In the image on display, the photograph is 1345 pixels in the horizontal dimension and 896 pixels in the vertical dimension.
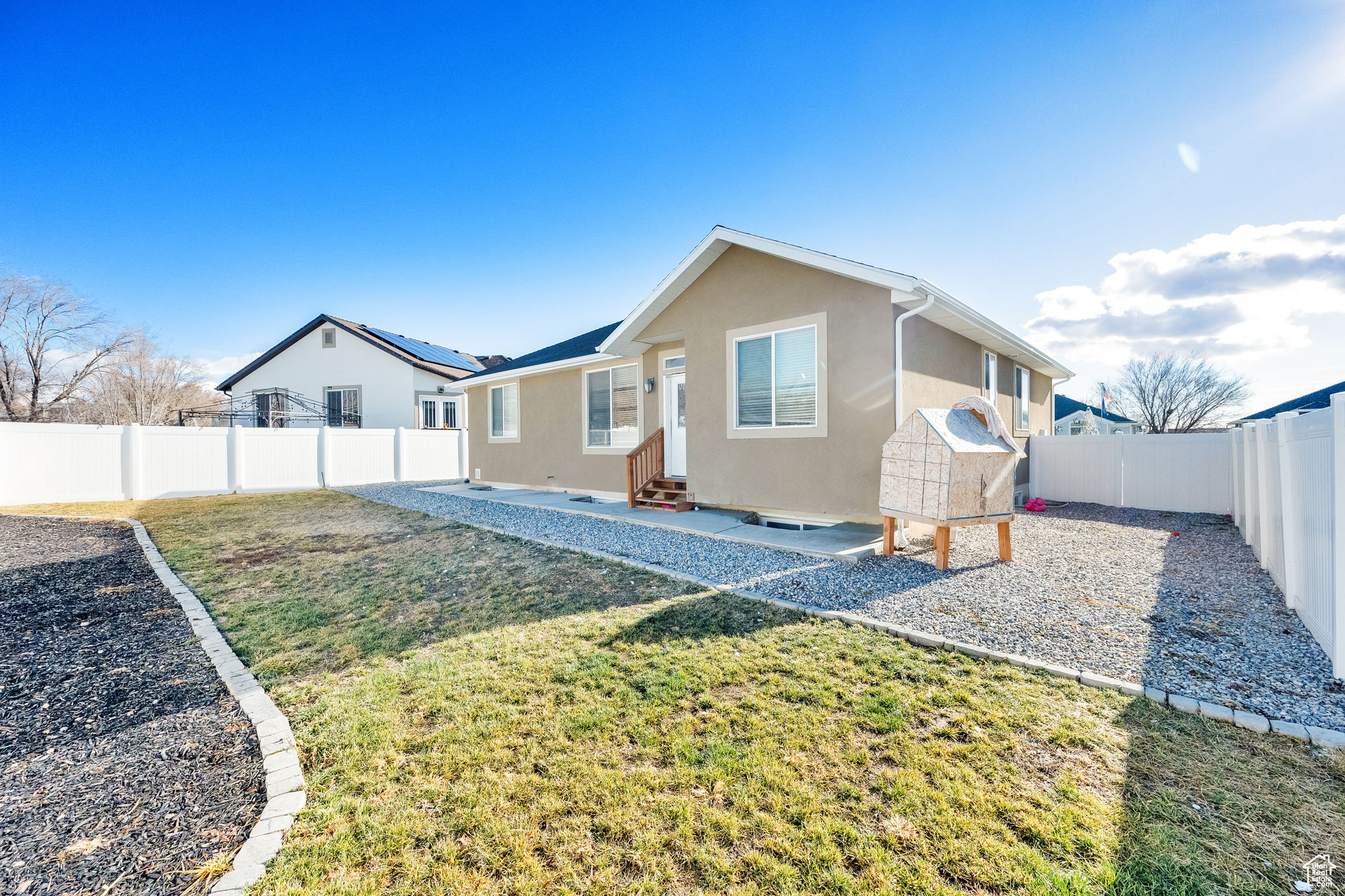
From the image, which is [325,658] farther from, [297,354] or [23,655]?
[297,354]

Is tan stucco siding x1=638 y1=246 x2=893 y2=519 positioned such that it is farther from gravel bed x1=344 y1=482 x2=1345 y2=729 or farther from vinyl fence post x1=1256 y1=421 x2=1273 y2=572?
vinyl fence post x1=1256 y1=421 x2=1273 y2=572

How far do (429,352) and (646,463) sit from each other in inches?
744

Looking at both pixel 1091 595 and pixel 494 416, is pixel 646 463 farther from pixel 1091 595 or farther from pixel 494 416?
pixel 1091 595

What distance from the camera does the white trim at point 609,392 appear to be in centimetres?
1077

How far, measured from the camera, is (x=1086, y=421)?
93.0 feet

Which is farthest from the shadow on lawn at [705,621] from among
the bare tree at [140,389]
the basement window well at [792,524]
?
the bare tree at [140,389]

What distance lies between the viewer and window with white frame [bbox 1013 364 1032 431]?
1294 cm

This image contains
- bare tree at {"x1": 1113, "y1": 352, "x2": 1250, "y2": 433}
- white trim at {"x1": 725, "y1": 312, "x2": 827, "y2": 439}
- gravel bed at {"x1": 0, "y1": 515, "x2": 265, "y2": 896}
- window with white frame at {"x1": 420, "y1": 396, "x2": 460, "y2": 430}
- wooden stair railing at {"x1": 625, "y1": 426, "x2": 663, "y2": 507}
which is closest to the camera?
gravel bed at {"x1": 0, "y1": 515, "x2": 265, "y2": 896}

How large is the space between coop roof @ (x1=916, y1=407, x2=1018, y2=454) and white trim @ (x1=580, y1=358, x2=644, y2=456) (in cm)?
588

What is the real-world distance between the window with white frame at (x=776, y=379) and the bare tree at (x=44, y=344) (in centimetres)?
3002

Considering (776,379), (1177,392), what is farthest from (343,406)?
(1177,392)

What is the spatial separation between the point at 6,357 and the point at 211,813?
3269 cm

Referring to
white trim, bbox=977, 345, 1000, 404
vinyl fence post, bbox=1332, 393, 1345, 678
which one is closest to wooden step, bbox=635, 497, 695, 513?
white trim, bbox=977, 345, 1000, 404

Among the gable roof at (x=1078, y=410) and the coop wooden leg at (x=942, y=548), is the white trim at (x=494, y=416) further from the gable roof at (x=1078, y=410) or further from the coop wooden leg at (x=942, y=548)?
the gable roof at (x=1078, y=410)
